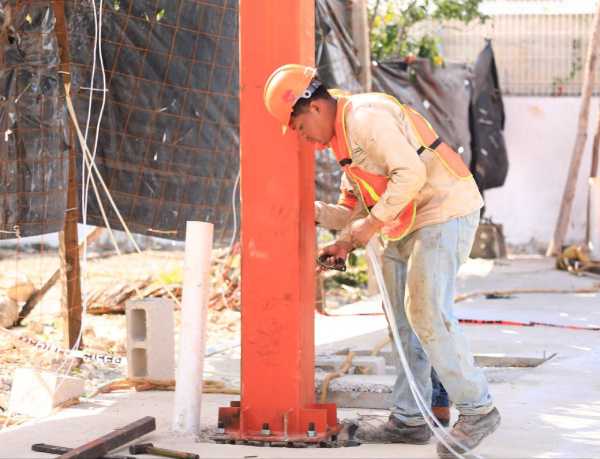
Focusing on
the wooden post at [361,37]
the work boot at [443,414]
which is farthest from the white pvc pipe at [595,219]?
the work boot at [443,414]

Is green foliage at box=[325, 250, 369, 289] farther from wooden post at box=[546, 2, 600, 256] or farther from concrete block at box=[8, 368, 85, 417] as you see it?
concrete block at box=[8, 368, 85, 417]

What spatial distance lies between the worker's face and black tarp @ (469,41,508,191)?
11.0 metres

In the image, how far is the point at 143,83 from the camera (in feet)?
27.8

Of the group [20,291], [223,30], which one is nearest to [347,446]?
[223,30]

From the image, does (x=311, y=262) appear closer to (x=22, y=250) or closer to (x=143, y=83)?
(x=143, y=83)

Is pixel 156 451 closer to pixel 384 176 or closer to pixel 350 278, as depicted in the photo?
pixel 384 176

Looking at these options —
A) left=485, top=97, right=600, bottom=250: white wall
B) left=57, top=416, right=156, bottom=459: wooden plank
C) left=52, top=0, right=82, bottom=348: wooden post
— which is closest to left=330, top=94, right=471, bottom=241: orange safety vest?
left=57, top=416, right=156, bottom=459: wooden plank

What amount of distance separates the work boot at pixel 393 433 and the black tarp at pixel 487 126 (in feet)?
35.3

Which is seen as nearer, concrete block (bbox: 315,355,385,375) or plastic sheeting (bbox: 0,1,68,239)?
concrete block (bbox: 315,355,385,375)

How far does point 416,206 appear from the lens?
5.25 metres

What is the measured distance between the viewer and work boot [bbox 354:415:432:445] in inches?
219

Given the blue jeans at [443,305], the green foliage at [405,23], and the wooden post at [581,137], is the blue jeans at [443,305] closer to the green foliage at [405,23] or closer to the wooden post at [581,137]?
the green foliage at [405,23]

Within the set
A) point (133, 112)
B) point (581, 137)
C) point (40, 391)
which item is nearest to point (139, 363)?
point (40, 391)

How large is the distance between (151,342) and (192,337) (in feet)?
5.12
